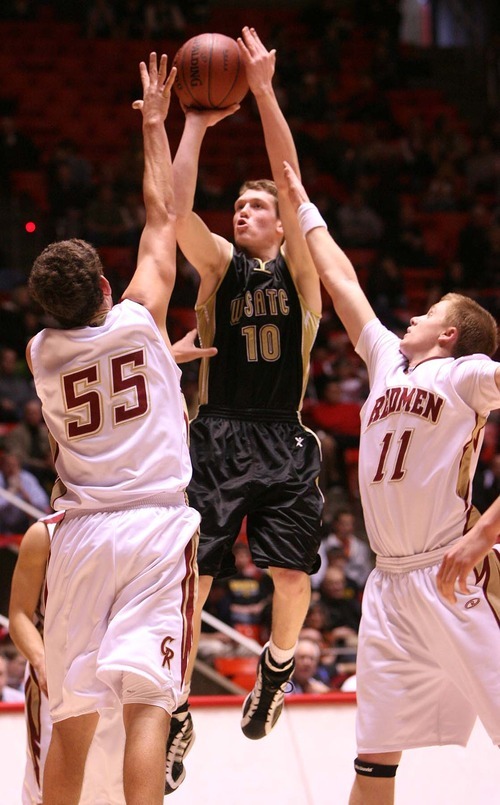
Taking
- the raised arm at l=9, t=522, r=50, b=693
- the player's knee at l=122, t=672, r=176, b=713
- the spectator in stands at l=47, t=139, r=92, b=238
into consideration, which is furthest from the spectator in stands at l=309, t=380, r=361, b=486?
the player's knee at l=122, t=672, r=176, b=713

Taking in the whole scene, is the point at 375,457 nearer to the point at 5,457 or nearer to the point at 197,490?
the point at 197,490

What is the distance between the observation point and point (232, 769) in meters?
5.63

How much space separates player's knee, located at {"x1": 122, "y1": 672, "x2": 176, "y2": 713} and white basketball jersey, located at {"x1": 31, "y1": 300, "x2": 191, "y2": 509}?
619mm

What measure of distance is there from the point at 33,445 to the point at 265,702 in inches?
208

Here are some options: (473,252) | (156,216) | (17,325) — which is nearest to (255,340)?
(156,216)

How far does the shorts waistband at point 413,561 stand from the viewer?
13.9 ft

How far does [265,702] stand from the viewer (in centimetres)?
541

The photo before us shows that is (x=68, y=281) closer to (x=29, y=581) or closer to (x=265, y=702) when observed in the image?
(x=29, y=581)

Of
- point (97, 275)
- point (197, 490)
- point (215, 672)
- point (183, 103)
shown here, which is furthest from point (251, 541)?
point (215, 672)

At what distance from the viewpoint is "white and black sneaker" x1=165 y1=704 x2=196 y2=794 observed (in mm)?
4980

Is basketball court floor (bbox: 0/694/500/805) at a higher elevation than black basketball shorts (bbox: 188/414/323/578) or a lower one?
lower

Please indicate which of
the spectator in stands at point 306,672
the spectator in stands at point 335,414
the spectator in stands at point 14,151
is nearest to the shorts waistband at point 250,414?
the spectator in stands at point 306,672

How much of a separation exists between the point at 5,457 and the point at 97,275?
5687 mm

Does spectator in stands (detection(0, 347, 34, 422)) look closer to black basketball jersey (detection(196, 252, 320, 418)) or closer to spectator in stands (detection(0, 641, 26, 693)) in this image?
spectator in stands (detection(0, 641, 26, 693))
